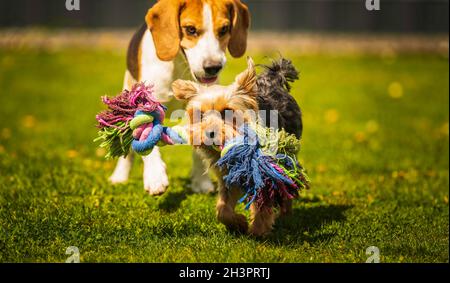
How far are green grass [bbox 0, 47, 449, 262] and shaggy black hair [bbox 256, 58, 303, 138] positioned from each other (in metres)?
0.81

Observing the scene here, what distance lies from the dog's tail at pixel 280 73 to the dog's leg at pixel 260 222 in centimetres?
102

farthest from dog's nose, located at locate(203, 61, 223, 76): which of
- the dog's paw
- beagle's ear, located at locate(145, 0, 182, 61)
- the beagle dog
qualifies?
the dog's paw

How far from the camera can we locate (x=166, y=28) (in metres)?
5.21

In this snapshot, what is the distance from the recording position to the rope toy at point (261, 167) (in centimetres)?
398

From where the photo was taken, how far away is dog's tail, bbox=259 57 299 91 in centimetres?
487

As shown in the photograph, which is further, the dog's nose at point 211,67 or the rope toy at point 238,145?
the dog's nose at point 211,67

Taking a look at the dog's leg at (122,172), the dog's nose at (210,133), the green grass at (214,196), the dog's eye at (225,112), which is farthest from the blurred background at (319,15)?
the dog's nose at (210,133)

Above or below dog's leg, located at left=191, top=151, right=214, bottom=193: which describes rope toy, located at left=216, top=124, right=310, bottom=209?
above

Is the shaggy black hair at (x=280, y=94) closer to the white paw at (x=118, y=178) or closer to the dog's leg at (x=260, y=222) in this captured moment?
the dog's leg at (x=260, y=222)

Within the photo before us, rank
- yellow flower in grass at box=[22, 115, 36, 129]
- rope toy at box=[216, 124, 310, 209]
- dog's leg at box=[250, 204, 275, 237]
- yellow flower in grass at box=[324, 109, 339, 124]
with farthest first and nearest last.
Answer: yellow flower in grass at box=[324, 109, 339, 124] → yellow flower in grass at box=[22, 115, 36, 129] → dog's leg at box=[250, 204, 275, 237] → rope toy at box=[216, 124, 310, 209]

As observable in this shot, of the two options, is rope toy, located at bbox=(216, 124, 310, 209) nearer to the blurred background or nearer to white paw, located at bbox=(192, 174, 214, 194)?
white paw, located at bbox=(192, 174, 214, 194)

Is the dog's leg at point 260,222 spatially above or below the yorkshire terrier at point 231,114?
below

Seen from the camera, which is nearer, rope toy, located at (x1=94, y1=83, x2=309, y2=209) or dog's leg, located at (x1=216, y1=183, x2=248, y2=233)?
rope toy, located at (x1=94, y1=83, x2=309, y2=209)
